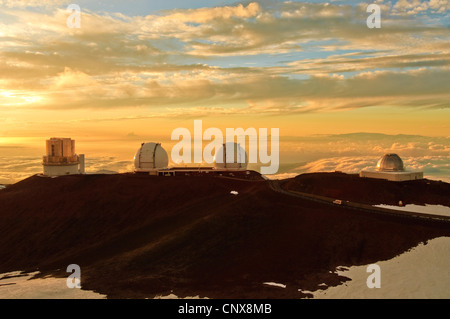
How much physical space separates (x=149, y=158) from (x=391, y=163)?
3441 cm

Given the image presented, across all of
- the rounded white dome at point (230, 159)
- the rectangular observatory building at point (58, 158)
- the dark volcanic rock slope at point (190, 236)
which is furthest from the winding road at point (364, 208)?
the rectangular observatory building at point (58, 158)

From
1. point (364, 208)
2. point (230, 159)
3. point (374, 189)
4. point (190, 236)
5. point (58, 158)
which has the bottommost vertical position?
point (190, 236)

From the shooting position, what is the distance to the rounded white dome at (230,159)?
5847 cm

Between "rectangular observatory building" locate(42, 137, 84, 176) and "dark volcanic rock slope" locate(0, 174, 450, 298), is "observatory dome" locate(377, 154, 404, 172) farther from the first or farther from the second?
"rectangular observatory building" locate(42, 137, 84, 176)

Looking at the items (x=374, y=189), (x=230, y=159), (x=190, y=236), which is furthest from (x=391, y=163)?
(x=190, y=236)

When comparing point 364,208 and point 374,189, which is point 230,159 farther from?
point 364,208

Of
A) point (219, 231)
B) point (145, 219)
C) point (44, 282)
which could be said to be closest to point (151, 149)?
point (145, 219)

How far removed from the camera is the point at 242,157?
59250mm

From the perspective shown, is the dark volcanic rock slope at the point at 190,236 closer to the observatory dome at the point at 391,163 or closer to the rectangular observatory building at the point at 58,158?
the rectangular observatory building at the point at 58,158

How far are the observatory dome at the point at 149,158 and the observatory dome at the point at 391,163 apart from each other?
32026mm

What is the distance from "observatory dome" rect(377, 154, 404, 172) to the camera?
46.8 m

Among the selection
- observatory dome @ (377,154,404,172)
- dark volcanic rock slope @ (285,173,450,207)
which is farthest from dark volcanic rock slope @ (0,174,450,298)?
observatory dome @ (377,154,404,172)

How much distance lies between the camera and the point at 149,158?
56.0m

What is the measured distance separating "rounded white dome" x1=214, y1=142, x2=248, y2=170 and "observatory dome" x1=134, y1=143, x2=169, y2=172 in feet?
29.1
